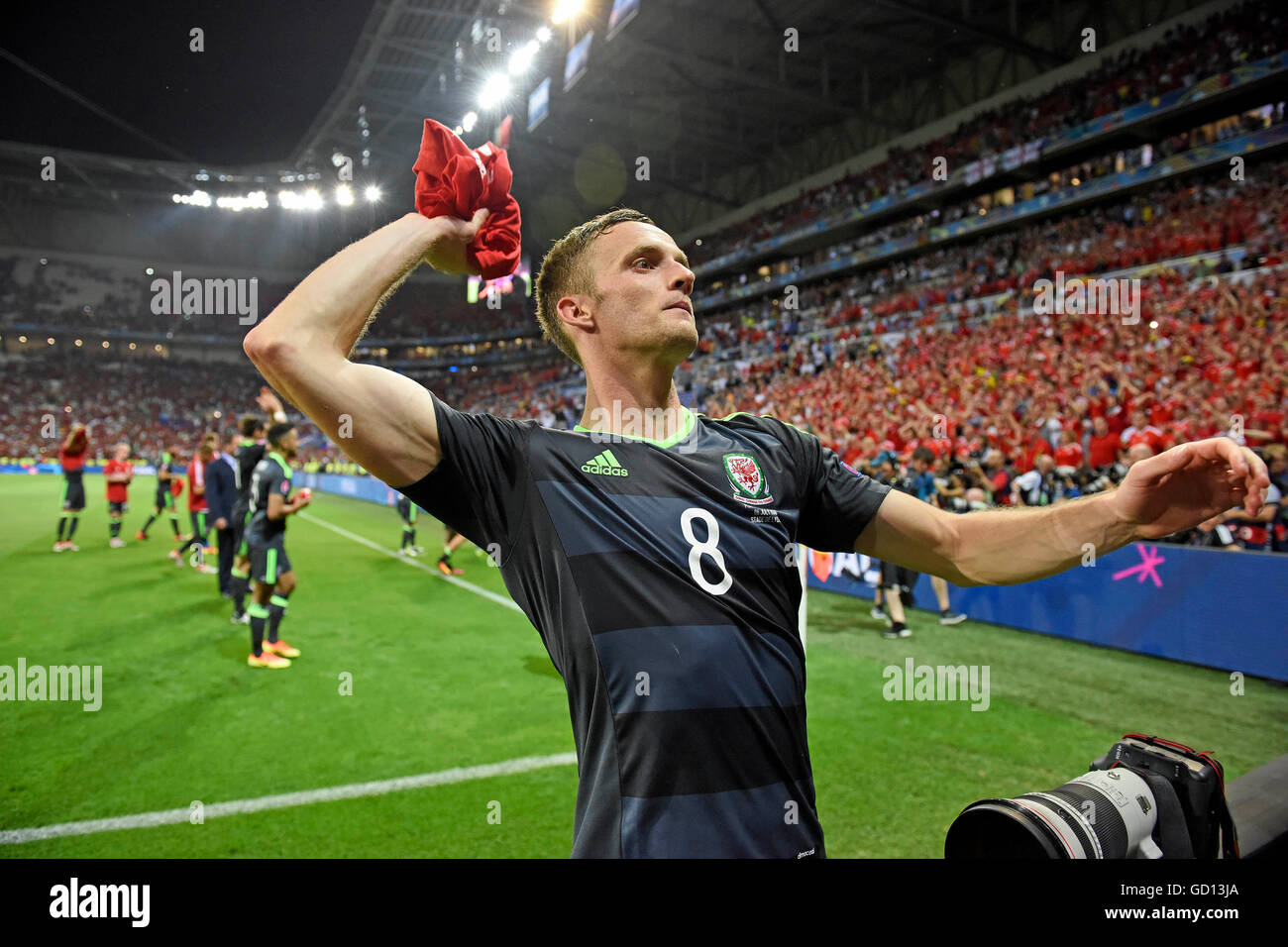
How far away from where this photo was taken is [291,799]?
14.5 ft

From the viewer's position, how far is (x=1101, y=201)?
21.6 metres

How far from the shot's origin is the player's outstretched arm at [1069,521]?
5.22 ft

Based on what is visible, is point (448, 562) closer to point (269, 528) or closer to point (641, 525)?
point (269, 528)

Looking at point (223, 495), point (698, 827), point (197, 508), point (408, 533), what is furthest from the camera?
point (408, 533)

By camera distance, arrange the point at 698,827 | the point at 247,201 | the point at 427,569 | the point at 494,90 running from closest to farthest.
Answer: the point at 698,827, the point at 427,569, the point at 494,90, the point at 247,201

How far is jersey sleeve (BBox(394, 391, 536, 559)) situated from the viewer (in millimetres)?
1513

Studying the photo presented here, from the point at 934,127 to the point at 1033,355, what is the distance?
1660 cm

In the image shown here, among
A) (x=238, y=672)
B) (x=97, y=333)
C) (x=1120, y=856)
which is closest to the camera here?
(x=1120, y=856)

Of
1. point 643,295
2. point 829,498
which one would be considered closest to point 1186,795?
point 829,498

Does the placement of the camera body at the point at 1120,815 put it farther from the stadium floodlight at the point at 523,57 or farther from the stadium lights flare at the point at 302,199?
the stadium lights flare at the point at 302,199

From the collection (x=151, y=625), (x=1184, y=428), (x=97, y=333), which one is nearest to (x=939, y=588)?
(x=1184, y=428)

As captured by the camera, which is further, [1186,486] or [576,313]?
[576,313]

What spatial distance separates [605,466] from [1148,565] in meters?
8.29

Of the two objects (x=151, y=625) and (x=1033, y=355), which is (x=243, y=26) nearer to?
(x=151, y=625)
